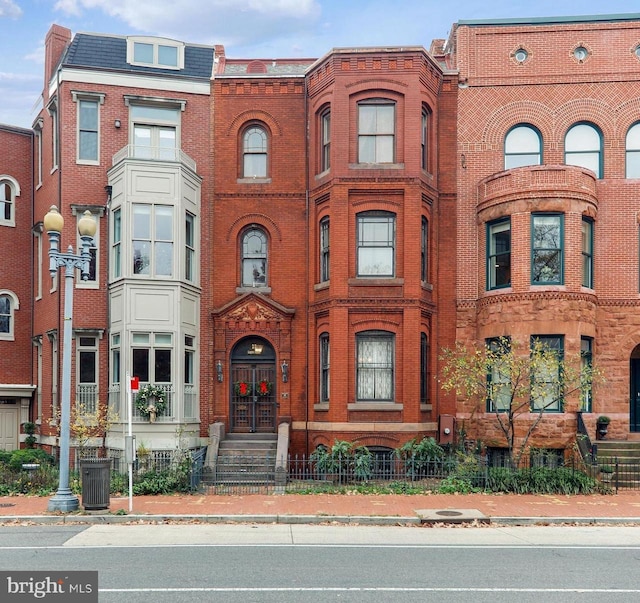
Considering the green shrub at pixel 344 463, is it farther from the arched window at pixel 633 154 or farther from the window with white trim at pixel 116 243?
the arched window at pixel 633 154

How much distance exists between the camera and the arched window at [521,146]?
2397 cm

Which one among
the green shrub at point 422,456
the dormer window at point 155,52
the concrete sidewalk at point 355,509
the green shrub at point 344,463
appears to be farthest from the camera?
the dormer window at point 155,52

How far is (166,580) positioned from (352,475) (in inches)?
424

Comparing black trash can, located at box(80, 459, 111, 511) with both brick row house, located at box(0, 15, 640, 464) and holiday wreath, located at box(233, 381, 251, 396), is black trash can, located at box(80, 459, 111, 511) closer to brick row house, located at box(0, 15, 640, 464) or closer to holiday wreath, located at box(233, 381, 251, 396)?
brick row house, located at box(0, 15, 640, 464)

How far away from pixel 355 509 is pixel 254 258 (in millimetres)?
10310

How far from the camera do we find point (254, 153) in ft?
79.7

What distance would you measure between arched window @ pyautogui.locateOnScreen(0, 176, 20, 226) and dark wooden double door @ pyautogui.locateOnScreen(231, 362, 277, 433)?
927 cm

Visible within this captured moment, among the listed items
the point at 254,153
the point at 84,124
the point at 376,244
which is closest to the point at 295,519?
the point at 376,244

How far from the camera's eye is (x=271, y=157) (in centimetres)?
2417

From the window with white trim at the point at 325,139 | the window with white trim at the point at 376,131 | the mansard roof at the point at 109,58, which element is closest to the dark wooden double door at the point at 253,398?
the window with white trim at the point at 325,139

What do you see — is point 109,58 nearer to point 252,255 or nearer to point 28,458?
Answer: point 252,255

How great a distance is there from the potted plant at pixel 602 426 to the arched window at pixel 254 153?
12389 mm

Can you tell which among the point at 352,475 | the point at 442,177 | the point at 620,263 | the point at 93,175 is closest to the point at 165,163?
the point at 93,175

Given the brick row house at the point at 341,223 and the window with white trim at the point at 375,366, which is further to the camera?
the window with white trim at the point at 375,366
